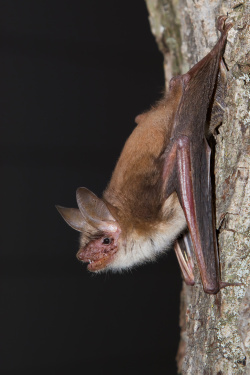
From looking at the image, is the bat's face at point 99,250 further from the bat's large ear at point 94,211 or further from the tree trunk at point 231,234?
the tree trunk at point 231,234

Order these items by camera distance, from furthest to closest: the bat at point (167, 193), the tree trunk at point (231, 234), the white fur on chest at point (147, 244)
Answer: the white fur on chest at point (147, 244) < the bat at point (167, 193) < the tree trunk at point (231, 234)

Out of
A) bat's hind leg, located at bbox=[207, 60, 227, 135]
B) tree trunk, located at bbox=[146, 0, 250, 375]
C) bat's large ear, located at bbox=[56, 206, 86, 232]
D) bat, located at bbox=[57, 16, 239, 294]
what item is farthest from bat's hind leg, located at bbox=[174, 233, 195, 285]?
bat's hind leg, located at bbox=[207, 60, 227, 135]

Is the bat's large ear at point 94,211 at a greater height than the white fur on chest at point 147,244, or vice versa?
the bat's large ear at point 94,211

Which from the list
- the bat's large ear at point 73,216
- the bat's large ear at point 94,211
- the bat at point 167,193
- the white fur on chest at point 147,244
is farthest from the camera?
the bat's large ear at point 73,216

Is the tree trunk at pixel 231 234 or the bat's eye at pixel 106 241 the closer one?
the tree trunk at pixel 231 234

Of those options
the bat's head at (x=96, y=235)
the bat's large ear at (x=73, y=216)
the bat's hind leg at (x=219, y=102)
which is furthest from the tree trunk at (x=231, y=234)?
the bat's large ear at (x=73, y=216)

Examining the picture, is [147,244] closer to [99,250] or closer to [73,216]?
[99,250]

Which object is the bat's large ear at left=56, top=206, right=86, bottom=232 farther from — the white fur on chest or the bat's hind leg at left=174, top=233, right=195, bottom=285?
the bat's hind leg at left=174, top=233, right=195, bottom=285

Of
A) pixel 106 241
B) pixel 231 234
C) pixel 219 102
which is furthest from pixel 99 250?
pixel 219 102

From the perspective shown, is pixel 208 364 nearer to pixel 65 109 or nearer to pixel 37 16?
pixel 65 109
